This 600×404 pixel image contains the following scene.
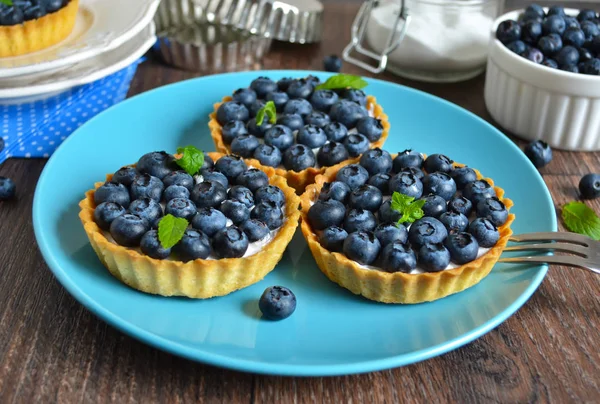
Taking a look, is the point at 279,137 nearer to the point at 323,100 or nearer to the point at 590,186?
the point at 323,100

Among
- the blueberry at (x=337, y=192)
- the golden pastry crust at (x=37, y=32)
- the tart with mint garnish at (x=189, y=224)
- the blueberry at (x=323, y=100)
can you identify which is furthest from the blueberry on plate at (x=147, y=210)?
the golden pastry crust at (x=37, y=32)

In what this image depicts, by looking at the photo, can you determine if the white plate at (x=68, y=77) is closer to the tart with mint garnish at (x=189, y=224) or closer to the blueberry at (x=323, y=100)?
the tart with mint garnish at (x=189, y=224)

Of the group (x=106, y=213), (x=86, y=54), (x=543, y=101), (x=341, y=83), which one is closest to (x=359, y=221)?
(x=106, y=213)

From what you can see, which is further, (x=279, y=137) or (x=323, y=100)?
(x=323, y=100)

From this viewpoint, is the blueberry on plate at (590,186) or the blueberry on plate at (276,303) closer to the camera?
the blueberry on plate at (276,303)

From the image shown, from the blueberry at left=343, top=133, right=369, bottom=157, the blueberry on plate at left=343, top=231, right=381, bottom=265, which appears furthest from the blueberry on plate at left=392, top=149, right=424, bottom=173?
the blueberry on plate at left=343, top=231, right=381, bottom=265

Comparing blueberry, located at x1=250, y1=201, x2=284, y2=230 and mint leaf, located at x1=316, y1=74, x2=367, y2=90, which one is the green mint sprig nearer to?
blueberry, located at x1=250, y1=201, x2=284, y2=230
